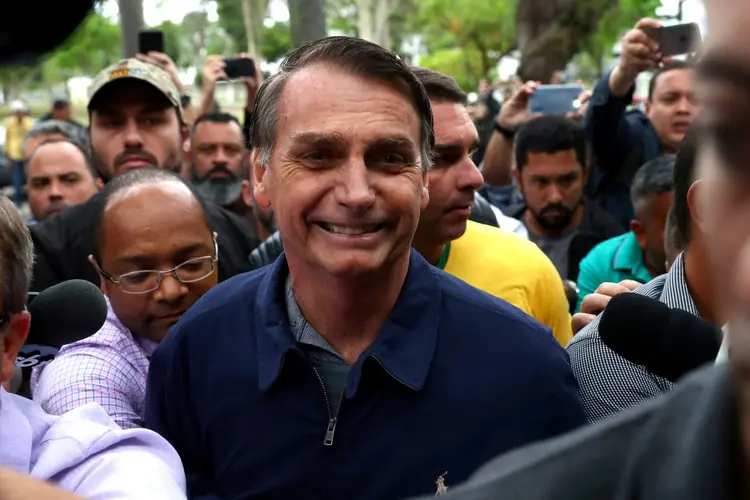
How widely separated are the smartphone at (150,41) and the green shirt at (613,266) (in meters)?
2.67

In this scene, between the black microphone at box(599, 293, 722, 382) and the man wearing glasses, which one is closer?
the black microphone at box(599, 293, 722, 382)

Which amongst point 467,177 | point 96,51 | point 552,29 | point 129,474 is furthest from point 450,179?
point 96,51

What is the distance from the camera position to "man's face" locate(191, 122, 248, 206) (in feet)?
18.5

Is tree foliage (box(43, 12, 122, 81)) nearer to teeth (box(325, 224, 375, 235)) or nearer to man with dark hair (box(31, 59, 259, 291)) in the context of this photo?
man with dark hair (box(31, 59, 259, 291))

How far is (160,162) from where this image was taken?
3.94 m

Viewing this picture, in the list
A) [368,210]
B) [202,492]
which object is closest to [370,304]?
[368,210]

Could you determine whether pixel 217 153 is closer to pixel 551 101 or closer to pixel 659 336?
pixel 551 101

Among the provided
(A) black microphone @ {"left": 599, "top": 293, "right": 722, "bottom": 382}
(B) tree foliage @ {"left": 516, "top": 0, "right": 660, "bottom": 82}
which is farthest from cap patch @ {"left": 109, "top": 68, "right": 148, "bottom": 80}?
(B) tree foliage @ {"left": 516, "top": 0, "right": 660, "bottom": 82}

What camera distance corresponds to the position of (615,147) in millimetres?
5074

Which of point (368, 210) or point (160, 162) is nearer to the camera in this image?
point (368, 210)

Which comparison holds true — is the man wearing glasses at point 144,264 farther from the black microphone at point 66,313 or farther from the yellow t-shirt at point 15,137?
the yellow t-shirt at point 15,137

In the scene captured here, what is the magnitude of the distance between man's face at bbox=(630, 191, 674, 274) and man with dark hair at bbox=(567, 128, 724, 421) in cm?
141

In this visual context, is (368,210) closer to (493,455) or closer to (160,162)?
(493,455)

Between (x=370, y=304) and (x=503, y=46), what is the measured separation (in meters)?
37.5
